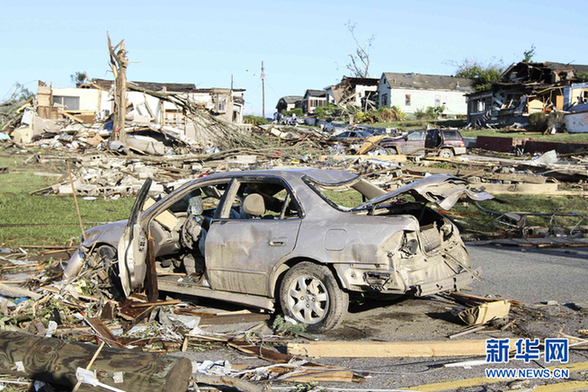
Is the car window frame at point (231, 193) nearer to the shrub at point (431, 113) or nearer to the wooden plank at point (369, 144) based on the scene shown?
the wooden plank at point (369, 144)

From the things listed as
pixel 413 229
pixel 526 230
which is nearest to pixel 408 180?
pixel 526 230

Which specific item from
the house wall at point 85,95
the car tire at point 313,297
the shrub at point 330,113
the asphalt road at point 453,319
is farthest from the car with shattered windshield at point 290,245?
the shrub at point 330,113

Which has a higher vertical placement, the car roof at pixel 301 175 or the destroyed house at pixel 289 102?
the destroyed house at pixel 289 102

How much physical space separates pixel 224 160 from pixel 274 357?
→ 2035cm

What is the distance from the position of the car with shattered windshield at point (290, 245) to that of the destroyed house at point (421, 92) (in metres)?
56.8

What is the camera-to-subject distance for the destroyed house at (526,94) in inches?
1656

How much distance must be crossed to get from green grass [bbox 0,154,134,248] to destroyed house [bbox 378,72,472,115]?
47.6 meters

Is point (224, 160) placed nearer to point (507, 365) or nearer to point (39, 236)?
point (39, 236)

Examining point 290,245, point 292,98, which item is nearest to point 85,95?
point 290,245

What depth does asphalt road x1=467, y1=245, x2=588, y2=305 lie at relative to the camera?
22.0 ft

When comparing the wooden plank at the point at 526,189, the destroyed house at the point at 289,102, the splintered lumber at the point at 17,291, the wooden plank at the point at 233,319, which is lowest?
the wooden plank at the point at 233,319

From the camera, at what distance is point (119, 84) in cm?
2411

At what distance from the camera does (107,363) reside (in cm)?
377

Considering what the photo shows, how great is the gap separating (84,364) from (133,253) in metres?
2.14
